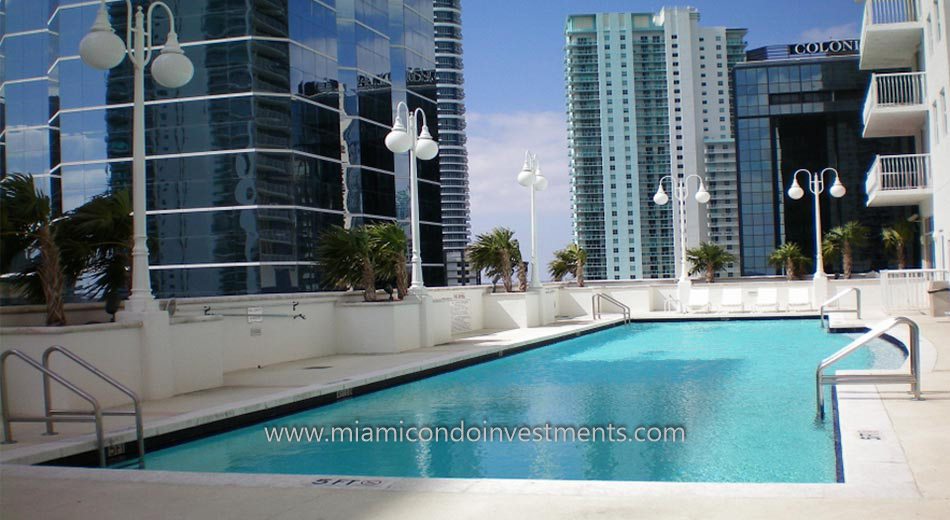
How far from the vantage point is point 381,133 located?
49.9m

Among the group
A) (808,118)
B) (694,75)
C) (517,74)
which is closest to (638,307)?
(517,74)

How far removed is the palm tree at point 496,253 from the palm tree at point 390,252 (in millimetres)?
5992

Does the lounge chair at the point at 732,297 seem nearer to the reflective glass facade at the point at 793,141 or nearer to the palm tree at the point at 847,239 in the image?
the palm tree at the point at 847,239

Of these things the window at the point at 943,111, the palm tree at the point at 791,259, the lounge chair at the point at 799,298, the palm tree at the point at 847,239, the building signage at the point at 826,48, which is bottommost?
the lounge chair at the point at 799,298

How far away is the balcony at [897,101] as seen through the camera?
73.5 ft

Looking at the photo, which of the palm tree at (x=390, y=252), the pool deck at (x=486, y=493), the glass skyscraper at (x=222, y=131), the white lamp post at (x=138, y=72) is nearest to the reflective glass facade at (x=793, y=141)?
the glass skyscraper at (x=222, y=131)

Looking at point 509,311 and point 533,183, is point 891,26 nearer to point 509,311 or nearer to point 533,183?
point 533,183

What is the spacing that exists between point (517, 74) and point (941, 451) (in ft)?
101

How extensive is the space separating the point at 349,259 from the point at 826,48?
49.2 meters

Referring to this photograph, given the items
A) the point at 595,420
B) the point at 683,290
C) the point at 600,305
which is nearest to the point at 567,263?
the point at 600,305

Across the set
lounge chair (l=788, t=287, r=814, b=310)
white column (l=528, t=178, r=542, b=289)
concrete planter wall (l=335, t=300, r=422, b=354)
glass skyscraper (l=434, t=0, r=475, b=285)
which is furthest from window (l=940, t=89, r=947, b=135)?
glass skyscraper (l=434, t=0, r=475, b=285)

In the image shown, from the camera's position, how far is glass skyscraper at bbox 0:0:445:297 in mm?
40562

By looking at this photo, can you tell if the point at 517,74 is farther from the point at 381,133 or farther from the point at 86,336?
the point at 86,336

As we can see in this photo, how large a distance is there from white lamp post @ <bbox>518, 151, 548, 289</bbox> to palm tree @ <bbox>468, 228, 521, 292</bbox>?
610 mm
